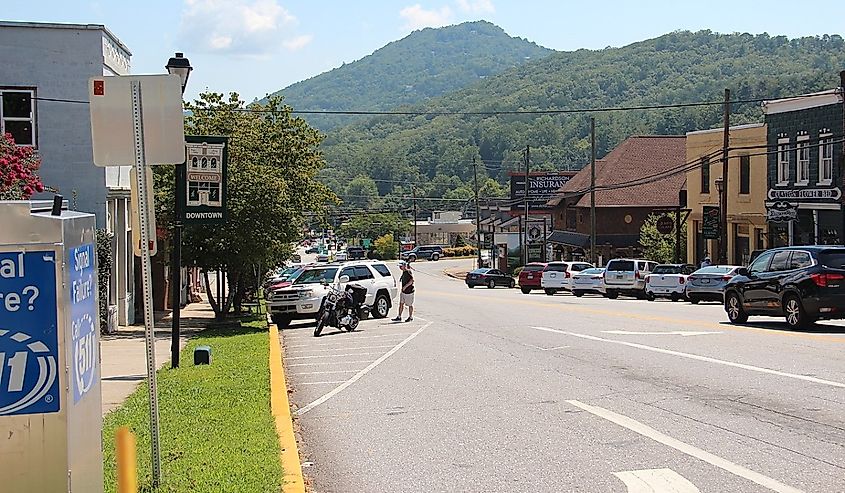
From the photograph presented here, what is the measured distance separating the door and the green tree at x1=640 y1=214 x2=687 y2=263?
34.0m

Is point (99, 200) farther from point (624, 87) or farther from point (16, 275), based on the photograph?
point (624, 87)

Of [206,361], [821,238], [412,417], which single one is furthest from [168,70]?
[821,238]

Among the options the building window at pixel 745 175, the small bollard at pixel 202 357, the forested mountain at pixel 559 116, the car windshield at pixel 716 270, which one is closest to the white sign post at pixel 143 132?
the small bollard at pixel 202 357

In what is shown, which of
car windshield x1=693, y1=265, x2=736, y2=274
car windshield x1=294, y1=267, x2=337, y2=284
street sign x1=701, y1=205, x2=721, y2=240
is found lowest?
car windshield x1=693, y1=265, x2=736, y2=274

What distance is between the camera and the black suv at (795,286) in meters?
20.7

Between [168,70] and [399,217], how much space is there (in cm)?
13907

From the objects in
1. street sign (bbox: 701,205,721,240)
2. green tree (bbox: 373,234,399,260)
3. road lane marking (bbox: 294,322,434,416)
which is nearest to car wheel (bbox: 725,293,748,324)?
road lane marking (bbox: 294,322,434,416)

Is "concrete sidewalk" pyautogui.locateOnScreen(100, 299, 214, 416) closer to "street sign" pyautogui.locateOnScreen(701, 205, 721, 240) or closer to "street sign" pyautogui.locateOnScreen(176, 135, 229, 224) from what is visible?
"street sign" pyautogui.locateOnScreen(176, 135, 229, 224)

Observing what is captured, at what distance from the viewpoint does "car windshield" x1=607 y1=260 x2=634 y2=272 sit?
45.4 m

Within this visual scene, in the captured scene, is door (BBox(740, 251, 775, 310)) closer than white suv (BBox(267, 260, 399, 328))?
Yes

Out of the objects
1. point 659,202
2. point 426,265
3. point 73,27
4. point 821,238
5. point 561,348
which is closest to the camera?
point 561,348

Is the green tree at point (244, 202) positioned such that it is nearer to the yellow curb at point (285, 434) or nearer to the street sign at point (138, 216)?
the yellow curb at point (285, 434)

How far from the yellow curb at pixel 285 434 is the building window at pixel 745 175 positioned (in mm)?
36859

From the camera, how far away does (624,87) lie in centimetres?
15538
